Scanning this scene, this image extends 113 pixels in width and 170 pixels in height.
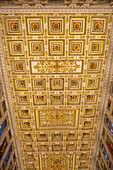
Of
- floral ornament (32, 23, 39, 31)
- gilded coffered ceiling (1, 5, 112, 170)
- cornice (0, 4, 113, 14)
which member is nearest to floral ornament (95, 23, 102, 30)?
gilded coffered ceiling (1, 5, 112, 170)

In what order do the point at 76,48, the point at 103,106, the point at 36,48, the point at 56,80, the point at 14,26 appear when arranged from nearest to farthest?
1. the point at 14,26
2. the point at 36,48
3. the point at 76,48
4. the point at 56,80
5. the point at 103,106

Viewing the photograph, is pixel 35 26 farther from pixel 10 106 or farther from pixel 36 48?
pixel 10 106

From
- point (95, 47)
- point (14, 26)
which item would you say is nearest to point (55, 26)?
point (14, 26)

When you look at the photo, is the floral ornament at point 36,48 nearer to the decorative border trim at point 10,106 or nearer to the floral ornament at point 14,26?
the floral ornament at point 14,26

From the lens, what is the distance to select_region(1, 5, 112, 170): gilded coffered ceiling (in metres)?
14.7

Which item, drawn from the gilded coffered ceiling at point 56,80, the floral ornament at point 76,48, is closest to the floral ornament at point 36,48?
the gilded coffered ceiling at point 56,80

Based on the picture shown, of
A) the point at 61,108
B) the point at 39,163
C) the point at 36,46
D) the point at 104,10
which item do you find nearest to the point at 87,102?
the point at 61,108

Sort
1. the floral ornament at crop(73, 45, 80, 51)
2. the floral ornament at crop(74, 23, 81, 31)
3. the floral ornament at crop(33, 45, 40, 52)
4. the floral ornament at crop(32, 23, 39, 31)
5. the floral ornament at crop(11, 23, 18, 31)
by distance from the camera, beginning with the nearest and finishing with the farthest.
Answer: the floral ornament at crop(11, 23, 18, 31) → the floral ornament at crop(32, 23, 39, 31) → the floral ornament at crop(74, 23, 81, 31) → the floral ornament at crop(33, 45, 40, 52) → the floral ornament at crop(73, 45, 80, 51)

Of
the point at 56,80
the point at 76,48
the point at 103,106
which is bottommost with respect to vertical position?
the point at 103,106

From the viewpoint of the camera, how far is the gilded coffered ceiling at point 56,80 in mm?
14672

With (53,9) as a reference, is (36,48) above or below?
below

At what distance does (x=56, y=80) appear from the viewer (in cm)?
1762

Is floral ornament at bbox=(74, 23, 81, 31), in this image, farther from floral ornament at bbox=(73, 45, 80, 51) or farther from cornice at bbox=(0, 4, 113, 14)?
floral ornament at bbox=(73, 45, 80, 51)

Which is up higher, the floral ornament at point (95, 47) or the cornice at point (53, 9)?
the cornice at point (53, 9)
